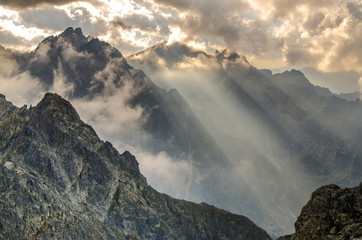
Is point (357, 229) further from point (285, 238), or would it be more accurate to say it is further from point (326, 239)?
point (285, 238)

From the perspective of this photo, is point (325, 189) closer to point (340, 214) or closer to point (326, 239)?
point (340, 214)

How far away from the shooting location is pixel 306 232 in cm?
10769

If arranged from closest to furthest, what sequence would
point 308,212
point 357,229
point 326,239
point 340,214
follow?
point 357,229, point 326,239, point 340,214, point 308,212

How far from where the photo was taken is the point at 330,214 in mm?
106875

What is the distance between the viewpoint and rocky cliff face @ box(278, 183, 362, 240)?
3821 inches

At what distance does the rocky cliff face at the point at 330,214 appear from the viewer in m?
97.1

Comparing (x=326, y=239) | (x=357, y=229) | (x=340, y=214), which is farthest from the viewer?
(x=340, y=214)

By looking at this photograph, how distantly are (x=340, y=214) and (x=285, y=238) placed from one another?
23.7m

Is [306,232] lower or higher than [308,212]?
lower

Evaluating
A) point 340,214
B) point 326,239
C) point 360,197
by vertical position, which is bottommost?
point 326,239

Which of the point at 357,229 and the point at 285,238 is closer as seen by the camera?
the point at 357,229

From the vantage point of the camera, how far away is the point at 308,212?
113875mm

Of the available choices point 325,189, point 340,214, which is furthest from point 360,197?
point 325,189

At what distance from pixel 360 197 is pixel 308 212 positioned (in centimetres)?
1735
